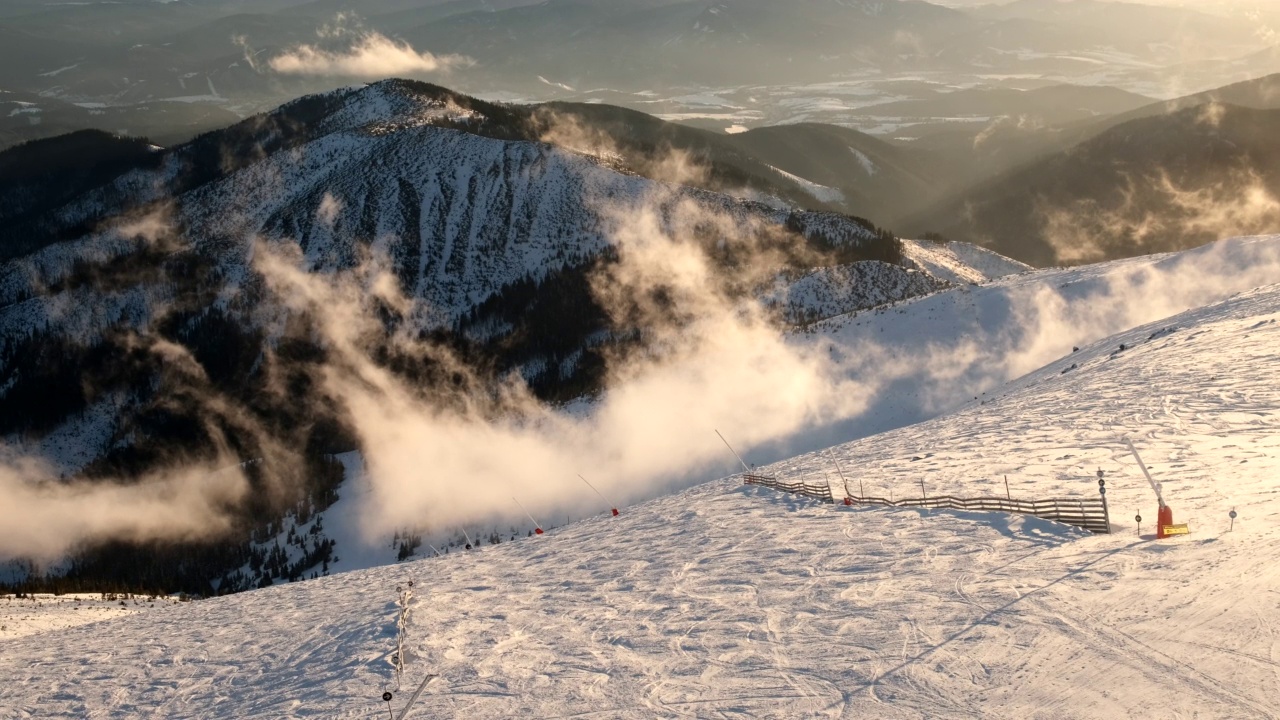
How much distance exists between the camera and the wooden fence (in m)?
28.3

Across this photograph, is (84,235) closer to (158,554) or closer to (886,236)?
(158,554)

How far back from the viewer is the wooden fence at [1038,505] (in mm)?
28312

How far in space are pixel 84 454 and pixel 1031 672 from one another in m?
144

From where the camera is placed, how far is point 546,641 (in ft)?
92.6

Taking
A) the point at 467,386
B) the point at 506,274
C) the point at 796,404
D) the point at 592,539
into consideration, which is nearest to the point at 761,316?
the point at 796,404

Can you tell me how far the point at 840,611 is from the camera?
84.5 feet

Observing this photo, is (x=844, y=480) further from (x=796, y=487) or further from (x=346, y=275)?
(x=346, y=275)

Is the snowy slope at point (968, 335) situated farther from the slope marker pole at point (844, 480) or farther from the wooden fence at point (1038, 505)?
the wooden fence at point (1038, 505)

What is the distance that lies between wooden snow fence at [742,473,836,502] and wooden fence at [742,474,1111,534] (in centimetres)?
32

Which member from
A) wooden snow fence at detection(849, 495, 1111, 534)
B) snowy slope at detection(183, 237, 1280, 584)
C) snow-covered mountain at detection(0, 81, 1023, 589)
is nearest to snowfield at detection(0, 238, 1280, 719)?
wooden snow fence at detection(849, 495, 1111, 534)

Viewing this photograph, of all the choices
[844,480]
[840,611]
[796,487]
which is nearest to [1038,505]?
[840,611]

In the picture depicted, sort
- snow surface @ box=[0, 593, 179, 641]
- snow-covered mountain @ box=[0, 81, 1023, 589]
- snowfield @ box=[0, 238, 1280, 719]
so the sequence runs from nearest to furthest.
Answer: snowfield @ box=[0, 238, 1280, 719] < snow surface @ box=[0, 593, 179, 641] < snow-covered mountain @ box=[0, 81, 1023, 589]

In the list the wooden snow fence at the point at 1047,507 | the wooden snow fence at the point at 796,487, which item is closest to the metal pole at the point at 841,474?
the wooden snow fence at the point at 796,487

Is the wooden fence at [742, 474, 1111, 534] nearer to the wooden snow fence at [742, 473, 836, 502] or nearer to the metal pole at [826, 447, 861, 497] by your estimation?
the wooden snow fence at [742, 473, 836, 502]
